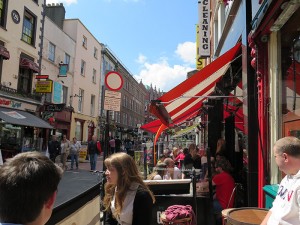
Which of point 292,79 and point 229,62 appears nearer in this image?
point 292,79

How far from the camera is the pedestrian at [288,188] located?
2336 mm

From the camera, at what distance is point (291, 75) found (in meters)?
Result: 4.14

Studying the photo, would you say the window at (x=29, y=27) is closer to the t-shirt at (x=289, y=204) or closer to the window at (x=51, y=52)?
the window at (x=51, y=52)

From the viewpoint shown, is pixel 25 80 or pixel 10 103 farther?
pixel 25 80

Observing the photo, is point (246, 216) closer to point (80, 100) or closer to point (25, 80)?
point (25, 80)

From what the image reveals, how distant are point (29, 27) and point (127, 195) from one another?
1987 centimetres

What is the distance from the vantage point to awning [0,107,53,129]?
1548cm

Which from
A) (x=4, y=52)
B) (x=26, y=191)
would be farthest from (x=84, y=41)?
(x=26, y=191)

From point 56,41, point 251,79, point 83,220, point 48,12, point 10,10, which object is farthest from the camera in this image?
point 48,12

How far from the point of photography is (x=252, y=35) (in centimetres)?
464

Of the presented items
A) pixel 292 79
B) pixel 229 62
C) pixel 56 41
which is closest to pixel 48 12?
pixel 56 41

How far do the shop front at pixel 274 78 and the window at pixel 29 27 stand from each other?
58.0 ft

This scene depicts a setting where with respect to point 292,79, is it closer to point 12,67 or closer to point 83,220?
point 83,220

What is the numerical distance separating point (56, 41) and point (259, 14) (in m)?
21.9
